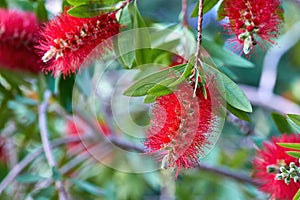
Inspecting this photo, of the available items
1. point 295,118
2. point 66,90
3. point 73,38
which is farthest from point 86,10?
point 66,90

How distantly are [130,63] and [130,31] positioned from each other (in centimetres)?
8

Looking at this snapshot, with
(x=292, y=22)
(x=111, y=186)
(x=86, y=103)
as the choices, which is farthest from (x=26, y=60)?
(x=292, y=22)

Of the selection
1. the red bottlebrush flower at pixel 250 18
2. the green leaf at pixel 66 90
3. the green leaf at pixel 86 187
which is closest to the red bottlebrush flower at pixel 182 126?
the red bottlebrush flower at pixel 250 18

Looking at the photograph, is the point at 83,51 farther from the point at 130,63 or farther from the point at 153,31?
the point at 153,31

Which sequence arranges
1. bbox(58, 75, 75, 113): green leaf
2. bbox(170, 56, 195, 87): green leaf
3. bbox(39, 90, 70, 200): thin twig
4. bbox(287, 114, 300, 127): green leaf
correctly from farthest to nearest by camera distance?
bbox(58, 75, 75, 113): green leaf
bbox(39, 90, 70, 200): thin twig
bbox(287, 114, 300, 127): green leaf
bbox(170, 56, 195, 87): green leaf

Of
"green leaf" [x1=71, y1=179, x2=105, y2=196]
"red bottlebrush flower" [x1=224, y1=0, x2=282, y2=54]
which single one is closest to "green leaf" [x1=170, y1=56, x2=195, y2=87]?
"red bottlebrush flower" [x1=224, y1=0, x2=282, y2=54]

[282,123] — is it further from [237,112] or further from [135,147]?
[135,147]

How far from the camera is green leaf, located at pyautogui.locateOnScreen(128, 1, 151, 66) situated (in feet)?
3.72

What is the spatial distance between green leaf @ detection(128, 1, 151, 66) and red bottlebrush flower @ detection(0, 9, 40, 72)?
0.31 metres

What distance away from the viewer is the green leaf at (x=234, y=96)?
3.08 feet

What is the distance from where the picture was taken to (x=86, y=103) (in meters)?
1.89

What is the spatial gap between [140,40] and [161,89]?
276 millimetres

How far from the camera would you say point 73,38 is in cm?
103

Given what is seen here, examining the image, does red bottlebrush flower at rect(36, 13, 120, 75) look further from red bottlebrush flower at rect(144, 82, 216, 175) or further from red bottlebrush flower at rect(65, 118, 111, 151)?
red bottlebrush flower at rect(65, 118, 111, 151)
